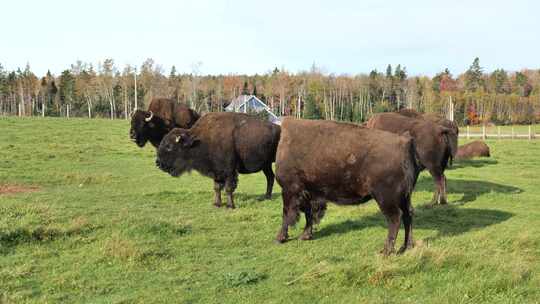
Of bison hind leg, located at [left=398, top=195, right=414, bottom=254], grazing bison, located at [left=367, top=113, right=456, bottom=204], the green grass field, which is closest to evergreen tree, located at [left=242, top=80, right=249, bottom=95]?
the green grass field

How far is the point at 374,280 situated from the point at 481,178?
1309cm

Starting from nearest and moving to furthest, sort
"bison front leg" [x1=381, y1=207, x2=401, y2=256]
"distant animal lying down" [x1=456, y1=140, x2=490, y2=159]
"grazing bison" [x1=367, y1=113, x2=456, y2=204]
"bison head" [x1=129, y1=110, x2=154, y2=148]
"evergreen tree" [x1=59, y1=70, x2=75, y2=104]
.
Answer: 1. "bison front leg" [x1=381, y1=207, x2=401, y2=256]
2. "grazing bison" [x1=367, y1=113, x2=456, y2=204]
3. "bison head" [x1=129, y1=110, x2=154, y2=148]
4. "distant animal lying down" [x1=456, y1=140, x2=490, y2=159]
5. "evergreen tree" [x1=59, y1=70, x2=75, y2=104]

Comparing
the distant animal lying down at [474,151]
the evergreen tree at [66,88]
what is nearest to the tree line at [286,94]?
the evergreen tree at [66,88]

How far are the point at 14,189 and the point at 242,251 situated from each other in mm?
8437

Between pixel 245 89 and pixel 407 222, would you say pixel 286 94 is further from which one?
pixel 407 222

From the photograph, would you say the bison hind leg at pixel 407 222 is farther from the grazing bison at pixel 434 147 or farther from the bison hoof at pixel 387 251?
the grazing bison at pixel 434 147

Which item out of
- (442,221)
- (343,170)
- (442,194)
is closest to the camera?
(343,170)

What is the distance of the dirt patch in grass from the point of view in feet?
41.2

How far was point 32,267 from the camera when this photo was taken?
664 centimetres

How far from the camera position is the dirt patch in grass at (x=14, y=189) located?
12558mm

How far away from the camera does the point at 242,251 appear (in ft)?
25.4

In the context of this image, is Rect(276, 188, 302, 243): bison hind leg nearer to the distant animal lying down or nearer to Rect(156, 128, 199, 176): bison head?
Rect(156, 128, 199, 176): bison head

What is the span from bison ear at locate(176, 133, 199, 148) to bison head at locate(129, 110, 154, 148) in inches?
141

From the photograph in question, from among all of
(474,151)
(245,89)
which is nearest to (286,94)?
(245,89)
